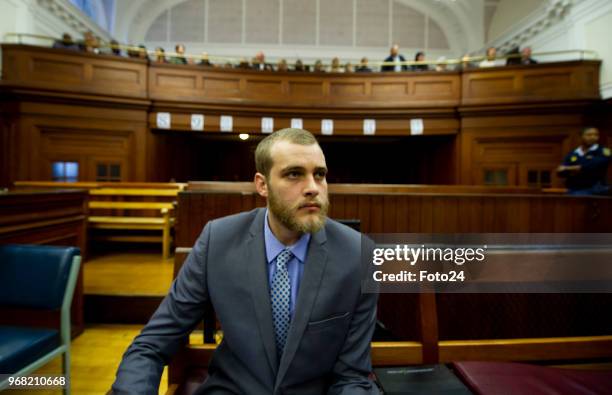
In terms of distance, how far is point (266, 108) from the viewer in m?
7.08

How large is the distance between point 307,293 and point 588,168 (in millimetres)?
Answer: 3997

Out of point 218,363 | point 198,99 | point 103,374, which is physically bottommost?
point 103,374

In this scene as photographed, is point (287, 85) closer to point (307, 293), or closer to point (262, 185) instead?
point (262, 185)

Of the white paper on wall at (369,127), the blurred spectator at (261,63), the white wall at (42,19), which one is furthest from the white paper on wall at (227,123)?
the white wall at (42,19)

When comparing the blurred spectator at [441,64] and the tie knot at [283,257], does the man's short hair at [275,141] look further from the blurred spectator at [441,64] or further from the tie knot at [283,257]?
the blurred spectator at [441,64]

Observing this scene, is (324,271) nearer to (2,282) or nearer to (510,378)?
(510,378)

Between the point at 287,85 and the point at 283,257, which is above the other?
the point at 287,85

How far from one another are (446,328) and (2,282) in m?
2.37

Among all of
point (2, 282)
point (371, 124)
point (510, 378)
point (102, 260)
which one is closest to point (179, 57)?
point (371, 124)

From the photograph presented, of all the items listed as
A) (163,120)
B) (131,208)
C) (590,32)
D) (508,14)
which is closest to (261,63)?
(163,120)

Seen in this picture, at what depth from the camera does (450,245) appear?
51.1 inches

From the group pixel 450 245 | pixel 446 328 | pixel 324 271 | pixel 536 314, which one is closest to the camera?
pixel 324 271

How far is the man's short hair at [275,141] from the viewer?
1.02m
